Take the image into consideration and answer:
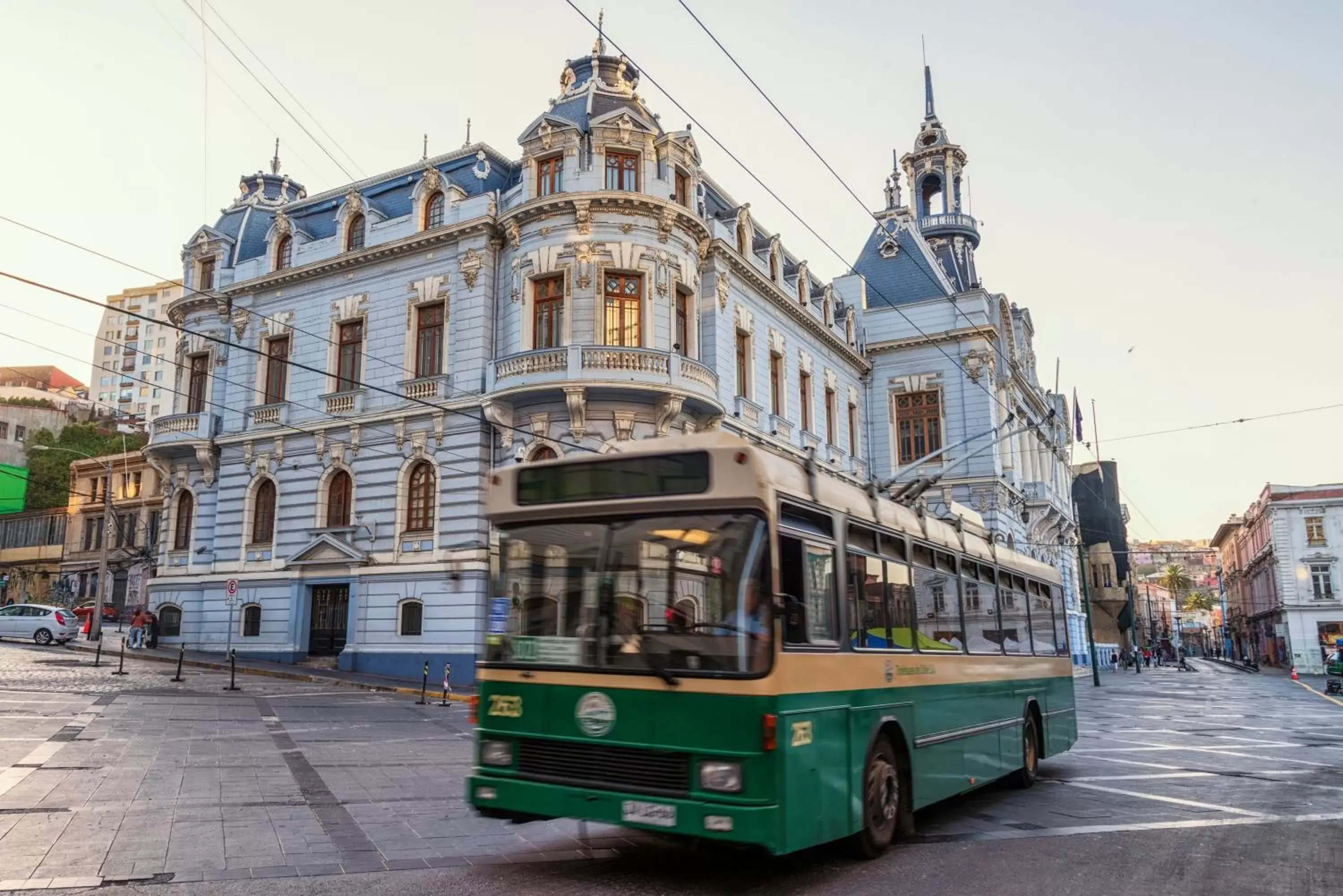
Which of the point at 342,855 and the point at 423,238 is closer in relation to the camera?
the point at 342,855

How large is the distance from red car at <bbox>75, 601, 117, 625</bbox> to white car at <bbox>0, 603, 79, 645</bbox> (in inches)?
354

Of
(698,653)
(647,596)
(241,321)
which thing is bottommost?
(698,653)

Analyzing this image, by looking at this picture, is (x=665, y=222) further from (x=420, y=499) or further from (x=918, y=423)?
(x=918, y=423)

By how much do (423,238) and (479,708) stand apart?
23.8 m

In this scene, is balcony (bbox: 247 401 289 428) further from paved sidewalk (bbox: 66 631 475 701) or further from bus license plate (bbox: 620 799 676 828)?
bus license plate (bbox: 620 799 676 828)

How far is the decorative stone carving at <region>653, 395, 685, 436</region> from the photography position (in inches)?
995

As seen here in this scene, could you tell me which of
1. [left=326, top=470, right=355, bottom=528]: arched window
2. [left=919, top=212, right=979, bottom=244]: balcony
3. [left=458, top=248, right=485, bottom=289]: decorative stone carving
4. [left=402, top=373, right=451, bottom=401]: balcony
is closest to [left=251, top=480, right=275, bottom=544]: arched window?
[left=326, top=470, right=355, bottom=528]: arched window

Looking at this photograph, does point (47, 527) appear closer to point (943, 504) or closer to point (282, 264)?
point (282, 264)

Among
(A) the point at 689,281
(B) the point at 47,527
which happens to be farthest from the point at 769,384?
(B) the point at 47,527

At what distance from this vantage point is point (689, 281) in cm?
2759

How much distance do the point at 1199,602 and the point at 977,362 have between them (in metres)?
→ 127

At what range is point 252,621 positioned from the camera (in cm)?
3058

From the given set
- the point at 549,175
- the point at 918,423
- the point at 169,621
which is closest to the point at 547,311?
the point at 549,175

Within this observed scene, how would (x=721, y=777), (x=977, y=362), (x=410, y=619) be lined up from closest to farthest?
(x=721, y=777) < (x=410, y=619) < (x=977, y=362)
